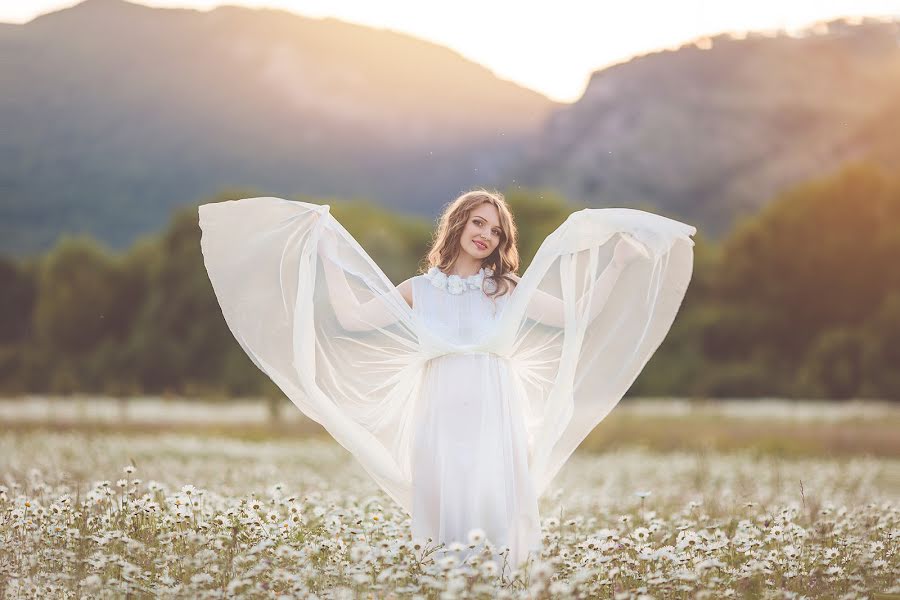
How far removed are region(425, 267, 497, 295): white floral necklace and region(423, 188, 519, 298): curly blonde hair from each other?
0.20 ft

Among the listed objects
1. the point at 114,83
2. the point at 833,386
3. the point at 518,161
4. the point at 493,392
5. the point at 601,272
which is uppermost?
the point at 114,83

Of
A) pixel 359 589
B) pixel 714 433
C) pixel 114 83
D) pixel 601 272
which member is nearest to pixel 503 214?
pixel 601 272

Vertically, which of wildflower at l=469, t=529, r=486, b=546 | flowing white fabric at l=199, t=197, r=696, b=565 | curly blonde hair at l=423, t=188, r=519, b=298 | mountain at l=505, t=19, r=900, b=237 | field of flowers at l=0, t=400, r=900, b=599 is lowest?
field of flowers at l=0, t=400, r=900, b=599

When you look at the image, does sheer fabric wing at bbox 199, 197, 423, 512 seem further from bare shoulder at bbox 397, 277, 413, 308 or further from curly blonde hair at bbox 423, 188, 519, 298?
curly blonde hair at bbox 423, 188, 519, 298

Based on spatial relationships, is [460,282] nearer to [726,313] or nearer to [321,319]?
[321,319]

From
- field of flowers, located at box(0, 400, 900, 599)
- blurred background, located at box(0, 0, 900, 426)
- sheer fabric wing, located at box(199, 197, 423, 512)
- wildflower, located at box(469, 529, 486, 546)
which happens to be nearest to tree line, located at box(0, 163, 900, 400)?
blurred background, located at box(0, 0, 900, 426)

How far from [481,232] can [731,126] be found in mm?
94964

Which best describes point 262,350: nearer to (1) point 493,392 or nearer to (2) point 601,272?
(1) point 493,392

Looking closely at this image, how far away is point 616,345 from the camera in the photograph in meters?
7.23

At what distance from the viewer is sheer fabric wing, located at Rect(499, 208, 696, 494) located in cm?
683

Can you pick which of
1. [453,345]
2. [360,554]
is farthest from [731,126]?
[360,554]

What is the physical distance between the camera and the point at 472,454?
21.3ft

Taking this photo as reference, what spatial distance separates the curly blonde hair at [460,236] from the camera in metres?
7.08

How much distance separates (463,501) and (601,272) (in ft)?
6.21
